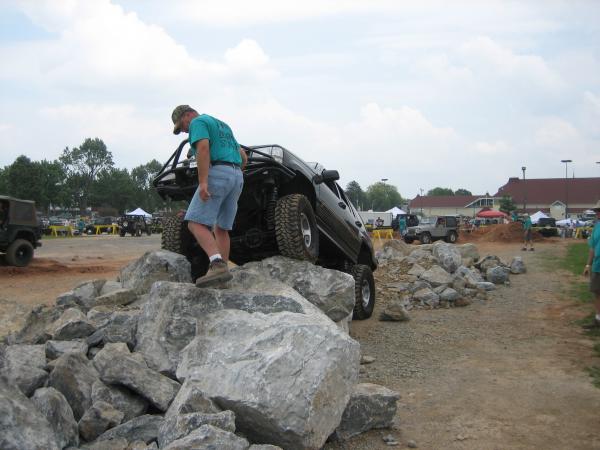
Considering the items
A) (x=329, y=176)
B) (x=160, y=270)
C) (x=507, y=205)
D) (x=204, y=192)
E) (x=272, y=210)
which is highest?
(x=507, y=205)

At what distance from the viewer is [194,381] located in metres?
3.70

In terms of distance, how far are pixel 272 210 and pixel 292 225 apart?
43 cm

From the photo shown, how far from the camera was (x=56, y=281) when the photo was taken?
518 inches

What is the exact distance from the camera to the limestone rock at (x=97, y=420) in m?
3.47

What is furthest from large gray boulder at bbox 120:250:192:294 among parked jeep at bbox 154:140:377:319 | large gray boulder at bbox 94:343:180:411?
large gray boulder at bbox 94:343:180:411

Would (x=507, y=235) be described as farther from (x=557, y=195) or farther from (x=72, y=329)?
(x=557, y=195)

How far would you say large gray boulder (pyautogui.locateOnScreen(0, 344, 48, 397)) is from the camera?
3.77m

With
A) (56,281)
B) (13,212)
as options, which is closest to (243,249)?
(56,281)

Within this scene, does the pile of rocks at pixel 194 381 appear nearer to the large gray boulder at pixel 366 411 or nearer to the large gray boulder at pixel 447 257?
the large gray boulder at pixel 366 411

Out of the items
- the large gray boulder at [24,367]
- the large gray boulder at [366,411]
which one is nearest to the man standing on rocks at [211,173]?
the large gray boulder at [24,367]

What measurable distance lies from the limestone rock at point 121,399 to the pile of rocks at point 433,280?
510 cm

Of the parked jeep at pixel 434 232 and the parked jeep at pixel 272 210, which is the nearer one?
the parked jeep at pixel 272 210

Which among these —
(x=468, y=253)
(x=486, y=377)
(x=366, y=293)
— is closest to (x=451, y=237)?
(x=468, y=253)

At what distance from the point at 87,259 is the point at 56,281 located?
22.3 feet
